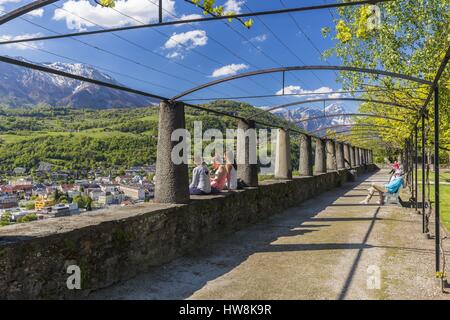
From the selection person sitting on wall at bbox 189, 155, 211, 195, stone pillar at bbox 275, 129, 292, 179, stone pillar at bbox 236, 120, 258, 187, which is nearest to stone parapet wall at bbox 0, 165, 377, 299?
person sitting on wall at bbox 189, 155, 211, 195

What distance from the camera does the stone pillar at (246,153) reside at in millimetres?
9336

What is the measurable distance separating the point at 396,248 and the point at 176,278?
3528 mm

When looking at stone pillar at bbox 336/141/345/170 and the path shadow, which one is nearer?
the path shadow

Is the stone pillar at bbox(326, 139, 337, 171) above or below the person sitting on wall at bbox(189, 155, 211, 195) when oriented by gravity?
above

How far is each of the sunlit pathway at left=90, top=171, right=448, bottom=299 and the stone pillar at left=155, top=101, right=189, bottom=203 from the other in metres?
0.96

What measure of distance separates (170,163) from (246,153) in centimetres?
360

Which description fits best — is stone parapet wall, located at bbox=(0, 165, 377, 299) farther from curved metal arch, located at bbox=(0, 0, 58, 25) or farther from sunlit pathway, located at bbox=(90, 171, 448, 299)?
curved metal arch, located at bbox=(0, 0, 58, 25)

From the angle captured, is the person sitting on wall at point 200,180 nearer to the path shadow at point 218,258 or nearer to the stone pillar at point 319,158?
the path shadow at point 218,258

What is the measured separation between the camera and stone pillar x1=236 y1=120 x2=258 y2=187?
30.6 feet

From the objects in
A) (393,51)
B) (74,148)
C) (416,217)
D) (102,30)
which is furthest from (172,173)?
(74,148)

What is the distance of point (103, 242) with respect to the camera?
446 cm

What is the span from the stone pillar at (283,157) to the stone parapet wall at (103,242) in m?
4.80

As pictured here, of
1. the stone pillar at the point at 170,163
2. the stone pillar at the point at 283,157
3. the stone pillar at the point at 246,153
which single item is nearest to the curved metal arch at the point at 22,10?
the stone pillar at the point at 170,163

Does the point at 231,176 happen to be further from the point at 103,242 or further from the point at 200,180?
the point at 103,242
